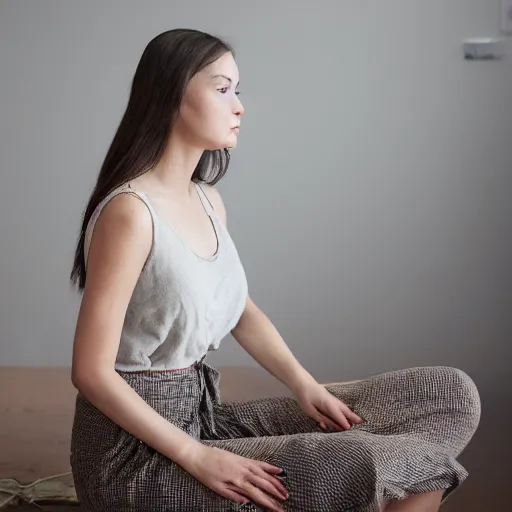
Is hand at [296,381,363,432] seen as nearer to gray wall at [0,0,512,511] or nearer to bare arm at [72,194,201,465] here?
bare arm at [72,194,201,465]

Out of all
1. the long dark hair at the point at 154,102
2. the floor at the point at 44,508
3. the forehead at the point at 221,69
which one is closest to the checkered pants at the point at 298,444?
the long dark hair at the point at 154,102

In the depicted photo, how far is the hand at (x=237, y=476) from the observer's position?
136 cm

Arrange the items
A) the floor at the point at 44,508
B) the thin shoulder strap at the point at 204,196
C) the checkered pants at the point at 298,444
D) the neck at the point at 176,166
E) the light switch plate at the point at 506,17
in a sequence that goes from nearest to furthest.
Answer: the checkered pants at the point at 298,444
the neck at the point at 176,166
the thin shoulder strap at the point at 204,196
the floor at the point at 44,508
the light switch plate at the point at 506,17

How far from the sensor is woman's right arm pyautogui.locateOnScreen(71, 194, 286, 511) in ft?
4.54

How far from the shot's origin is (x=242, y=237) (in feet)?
10.2

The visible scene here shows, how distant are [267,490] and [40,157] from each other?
200cm

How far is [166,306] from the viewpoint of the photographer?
1.48 meters

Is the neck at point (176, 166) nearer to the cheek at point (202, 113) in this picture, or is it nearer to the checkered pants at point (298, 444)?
the cheek at point (202, 113)

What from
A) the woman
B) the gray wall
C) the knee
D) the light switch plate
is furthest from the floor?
the light switch plate

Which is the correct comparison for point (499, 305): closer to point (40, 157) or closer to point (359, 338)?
point (359, 338)

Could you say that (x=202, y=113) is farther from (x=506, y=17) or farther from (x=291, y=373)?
(x=506, y=17)

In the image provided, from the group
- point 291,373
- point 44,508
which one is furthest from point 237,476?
point 44,508

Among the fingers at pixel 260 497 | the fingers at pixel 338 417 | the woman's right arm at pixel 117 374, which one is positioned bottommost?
the fingers at pixel 338 417

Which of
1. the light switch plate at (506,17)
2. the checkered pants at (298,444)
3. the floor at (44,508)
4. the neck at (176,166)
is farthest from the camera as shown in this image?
the light switch plate at (506,17)
